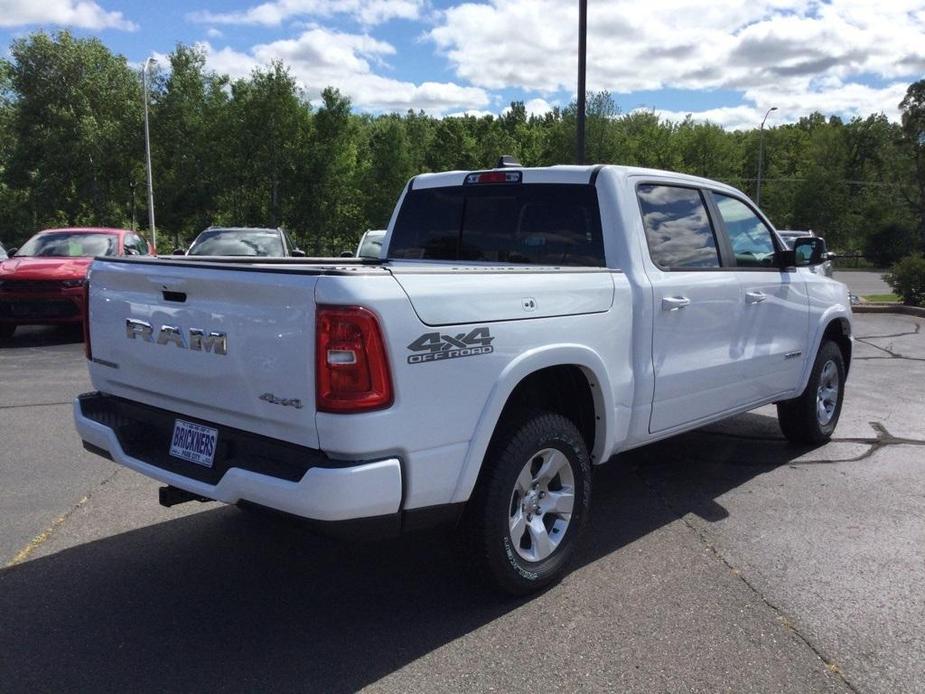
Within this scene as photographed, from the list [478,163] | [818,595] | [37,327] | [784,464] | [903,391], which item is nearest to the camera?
[818,595]

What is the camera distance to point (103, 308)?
3852 mm

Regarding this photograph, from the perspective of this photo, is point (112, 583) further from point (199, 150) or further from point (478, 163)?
point (478, 163)

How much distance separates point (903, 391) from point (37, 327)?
1337 centimetres

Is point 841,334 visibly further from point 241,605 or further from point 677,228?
point 241,605

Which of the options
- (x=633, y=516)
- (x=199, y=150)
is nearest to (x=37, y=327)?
(x=633, y=516)

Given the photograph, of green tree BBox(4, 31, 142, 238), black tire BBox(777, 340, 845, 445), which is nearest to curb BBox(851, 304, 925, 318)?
black tire BBox(777, 340, 845, 445)

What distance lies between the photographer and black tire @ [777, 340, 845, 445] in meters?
6.12

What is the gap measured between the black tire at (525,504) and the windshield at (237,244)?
1148cm

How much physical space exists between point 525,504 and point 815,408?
140 inches

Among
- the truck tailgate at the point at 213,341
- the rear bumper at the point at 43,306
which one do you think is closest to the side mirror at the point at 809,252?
the truck tailgate at the point at 213,341

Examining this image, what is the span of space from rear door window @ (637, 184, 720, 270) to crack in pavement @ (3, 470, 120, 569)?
11.8 feet

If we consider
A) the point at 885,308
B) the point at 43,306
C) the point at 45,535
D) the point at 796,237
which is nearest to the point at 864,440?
the point at 45,535

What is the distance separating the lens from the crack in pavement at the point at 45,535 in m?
4.01

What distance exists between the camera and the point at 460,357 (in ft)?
10.3
